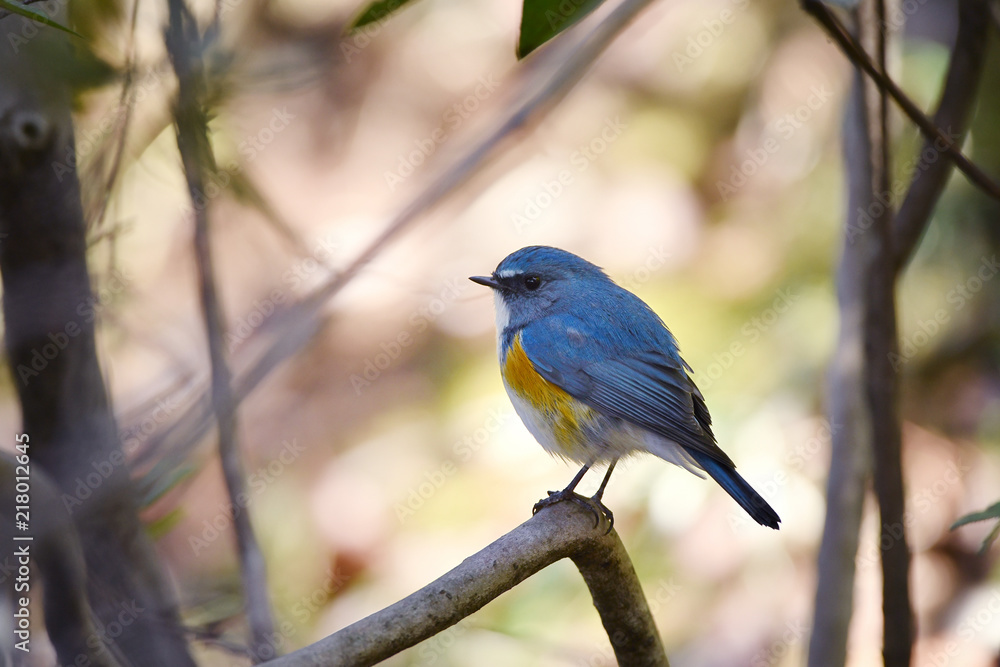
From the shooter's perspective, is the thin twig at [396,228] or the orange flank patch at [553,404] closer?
the thin twig at [396,228]

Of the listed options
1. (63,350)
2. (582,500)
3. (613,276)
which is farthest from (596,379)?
(613,276)

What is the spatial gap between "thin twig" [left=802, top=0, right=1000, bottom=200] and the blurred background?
5.13 ft

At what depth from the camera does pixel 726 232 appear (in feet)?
17.4

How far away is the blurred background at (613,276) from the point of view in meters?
4.25

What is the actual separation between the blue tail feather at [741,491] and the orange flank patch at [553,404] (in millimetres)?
344

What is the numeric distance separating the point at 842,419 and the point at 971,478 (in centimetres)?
209


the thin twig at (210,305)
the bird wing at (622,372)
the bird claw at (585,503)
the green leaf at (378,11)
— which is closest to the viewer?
the green leaf at (378,11)

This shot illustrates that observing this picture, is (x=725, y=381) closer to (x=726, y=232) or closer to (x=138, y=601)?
(x=726, y=232)

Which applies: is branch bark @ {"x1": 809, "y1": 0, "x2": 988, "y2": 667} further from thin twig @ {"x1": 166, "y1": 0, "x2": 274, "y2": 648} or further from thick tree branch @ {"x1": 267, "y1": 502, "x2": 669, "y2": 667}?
thin twig @ {"x1": 166, "y1": 0, "x2": 274, "y2": 648}

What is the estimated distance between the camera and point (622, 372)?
104 inches

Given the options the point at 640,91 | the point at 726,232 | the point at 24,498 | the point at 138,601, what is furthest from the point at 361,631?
the point at 640,91

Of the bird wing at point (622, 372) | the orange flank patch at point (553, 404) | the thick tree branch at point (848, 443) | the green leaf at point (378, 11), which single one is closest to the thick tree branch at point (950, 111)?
the thick tree branch at point (848, 443)

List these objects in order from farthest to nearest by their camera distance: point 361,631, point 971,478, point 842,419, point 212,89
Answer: point 971,478, point 842,419, point 212,89, point 361,631

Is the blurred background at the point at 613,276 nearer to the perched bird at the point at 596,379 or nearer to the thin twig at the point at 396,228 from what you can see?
the thin twig at the point at 396,228
